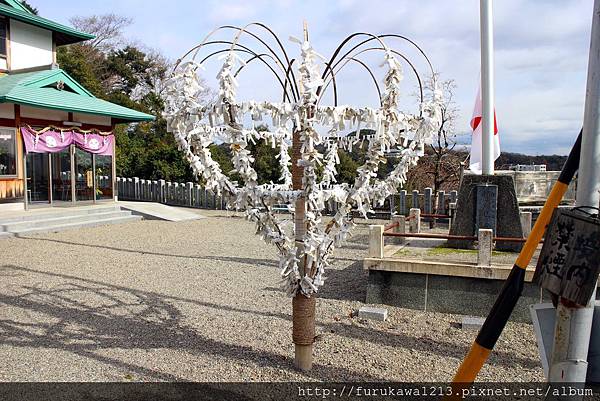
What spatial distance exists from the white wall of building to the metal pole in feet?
58.8

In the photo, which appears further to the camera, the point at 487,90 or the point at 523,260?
the point at 487,90

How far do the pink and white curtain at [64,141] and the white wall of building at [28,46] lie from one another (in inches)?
134

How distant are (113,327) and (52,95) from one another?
1163 centimetres

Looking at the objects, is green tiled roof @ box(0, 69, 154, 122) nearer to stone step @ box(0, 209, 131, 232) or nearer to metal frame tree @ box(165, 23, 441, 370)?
stone step @ box(0, 209, 131, 232)

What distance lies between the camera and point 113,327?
5398 millimetres

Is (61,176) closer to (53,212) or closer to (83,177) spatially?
(83,177)

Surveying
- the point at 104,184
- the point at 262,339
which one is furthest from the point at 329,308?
the point at 104,184

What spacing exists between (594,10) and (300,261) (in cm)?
274

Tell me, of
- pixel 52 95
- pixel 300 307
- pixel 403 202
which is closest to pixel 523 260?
pixel 300 307

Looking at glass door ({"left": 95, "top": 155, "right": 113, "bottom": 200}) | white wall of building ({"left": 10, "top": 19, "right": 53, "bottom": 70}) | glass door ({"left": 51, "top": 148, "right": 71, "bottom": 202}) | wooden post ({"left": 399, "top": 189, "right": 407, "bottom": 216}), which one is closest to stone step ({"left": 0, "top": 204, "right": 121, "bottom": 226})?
glass door ({"left": 51, "top": 148, "right": 71, "bottom": 202})

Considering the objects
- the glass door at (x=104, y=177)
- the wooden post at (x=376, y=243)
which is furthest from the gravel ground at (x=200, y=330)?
the glass door at (x=104, y=177)

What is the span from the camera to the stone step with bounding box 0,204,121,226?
501 inches

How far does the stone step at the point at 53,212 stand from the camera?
12.7 meters

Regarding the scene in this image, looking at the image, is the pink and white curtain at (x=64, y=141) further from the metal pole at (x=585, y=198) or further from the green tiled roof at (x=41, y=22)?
the metal pole at (x=585, y=198)
